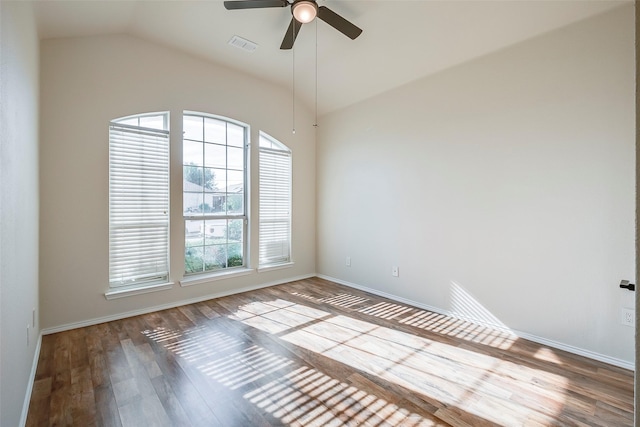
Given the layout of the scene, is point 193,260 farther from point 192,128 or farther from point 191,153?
point 192,128

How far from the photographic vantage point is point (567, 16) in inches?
97.6

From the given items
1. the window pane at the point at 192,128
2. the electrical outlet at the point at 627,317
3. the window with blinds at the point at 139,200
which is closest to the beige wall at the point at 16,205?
the window with blinds at the point at 139,200

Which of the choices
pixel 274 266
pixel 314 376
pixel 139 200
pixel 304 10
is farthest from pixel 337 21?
pixel 274 266

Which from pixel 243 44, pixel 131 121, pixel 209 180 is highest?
pixel 243 44

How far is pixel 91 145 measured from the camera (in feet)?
9.92

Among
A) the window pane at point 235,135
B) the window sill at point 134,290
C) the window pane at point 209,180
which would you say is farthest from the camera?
the window pane at point 235,135

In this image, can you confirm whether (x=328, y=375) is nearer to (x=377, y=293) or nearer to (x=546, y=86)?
(x=377, y=293)

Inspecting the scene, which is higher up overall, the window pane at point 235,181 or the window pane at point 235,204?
the window pane at point 235,181

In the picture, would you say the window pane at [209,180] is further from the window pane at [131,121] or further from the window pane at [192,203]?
the window pane at [131,121]

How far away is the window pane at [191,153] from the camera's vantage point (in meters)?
3.73

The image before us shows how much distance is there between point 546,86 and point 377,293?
2.99m

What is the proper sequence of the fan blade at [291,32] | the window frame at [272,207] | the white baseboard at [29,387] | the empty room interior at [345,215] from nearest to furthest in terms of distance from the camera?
1. the white baseboard at [29,387]
2. the empty room interior at [345,215]
3. the fan blade at [291,32]
4. the window frame at [272,207]

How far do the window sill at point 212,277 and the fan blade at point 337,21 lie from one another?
322 centimetres

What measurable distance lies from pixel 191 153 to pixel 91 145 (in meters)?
1.04
